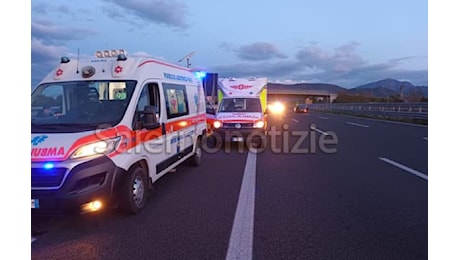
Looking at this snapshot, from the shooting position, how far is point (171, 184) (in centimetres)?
729

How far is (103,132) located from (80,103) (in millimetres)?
1165

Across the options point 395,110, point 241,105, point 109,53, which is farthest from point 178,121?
point 395,110

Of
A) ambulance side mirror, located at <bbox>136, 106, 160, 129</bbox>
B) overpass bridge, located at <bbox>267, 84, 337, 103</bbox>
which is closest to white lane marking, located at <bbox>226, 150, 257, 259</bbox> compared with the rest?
ambulance side mirror, located at <bbox>136, 106, 160, 129</bbox>

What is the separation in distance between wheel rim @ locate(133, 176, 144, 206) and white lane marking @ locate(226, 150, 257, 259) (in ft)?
4.78

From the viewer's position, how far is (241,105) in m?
13.8

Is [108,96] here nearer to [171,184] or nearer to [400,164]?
[171,184]

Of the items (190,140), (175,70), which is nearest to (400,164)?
(190,140)

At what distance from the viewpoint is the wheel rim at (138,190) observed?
5.40 m

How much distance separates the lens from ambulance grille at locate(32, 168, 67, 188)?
436 centimetres

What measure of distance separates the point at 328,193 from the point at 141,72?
3.80m

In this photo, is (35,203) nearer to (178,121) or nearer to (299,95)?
(178,121)

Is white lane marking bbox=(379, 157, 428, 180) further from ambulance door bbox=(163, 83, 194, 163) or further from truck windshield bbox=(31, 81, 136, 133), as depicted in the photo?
truck windshield bbox=(31, 81, 136, 133)

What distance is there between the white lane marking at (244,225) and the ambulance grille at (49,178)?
214 centimetres

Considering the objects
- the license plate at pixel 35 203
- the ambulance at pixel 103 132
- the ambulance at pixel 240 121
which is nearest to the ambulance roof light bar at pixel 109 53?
the ambulance at pixel 103 132
